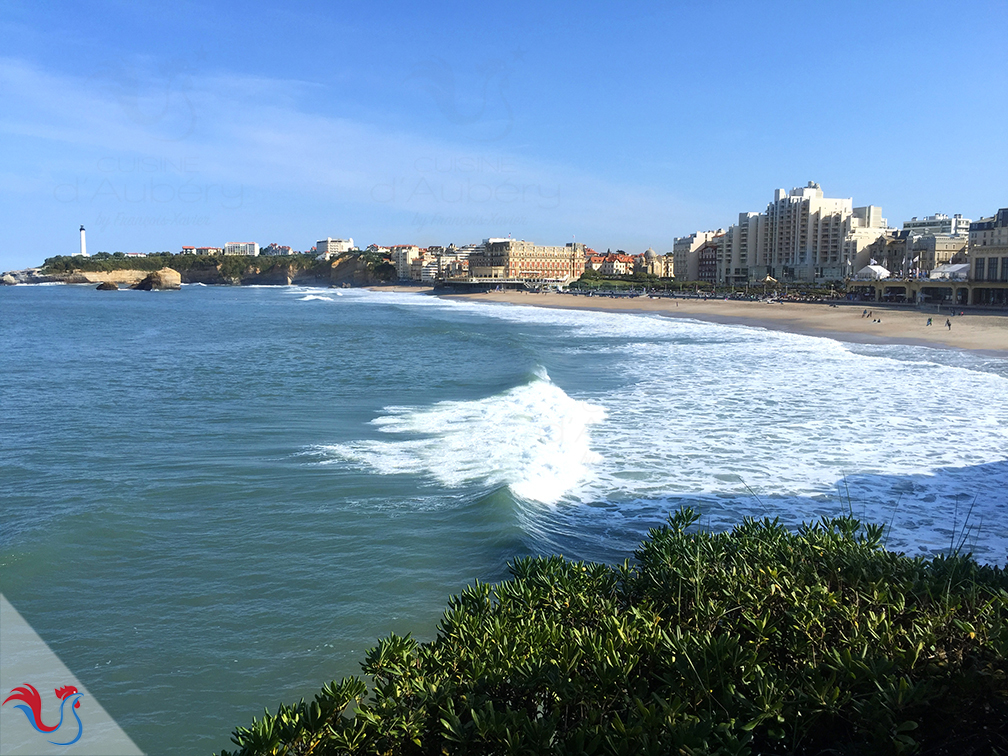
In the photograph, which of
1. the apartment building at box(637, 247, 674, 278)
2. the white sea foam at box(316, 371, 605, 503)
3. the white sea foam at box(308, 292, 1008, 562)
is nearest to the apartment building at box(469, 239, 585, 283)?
the apartment building at box(637, 247, 674, 278)

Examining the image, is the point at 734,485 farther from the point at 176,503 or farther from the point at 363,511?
the point at 176,503

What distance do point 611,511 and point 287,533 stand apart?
482cm

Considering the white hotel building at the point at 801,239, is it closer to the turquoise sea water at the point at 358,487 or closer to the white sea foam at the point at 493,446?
the turquoise sea water at the point at 358,487

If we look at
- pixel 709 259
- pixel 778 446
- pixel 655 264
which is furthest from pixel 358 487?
pixel 655 264

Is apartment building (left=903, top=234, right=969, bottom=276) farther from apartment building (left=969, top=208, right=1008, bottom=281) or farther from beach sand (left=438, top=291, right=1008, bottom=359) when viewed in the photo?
beach sand (left=438, top=291, right=1008, bottom=359)

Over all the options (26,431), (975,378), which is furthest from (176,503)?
(975,378)

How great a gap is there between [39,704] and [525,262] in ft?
532

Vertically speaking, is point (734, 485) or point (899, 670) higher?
point (899, 670)

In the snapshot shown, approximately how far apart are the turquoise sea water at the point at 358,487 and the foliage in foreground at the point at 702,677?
245 cm

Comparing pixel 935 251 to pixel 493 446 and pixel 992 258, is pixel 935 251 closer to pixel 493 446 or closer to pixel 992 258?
pixel 992 258

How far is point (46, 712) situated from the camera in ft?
19.7

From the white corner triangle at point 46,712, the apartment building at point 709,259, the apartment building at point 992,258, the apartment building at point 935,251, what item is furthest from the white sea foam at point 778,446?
the apartment building at point 709,259

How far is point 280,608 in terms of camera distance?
25.6 ft

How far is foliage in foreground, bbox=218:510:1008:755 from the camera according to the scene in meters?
3.61
